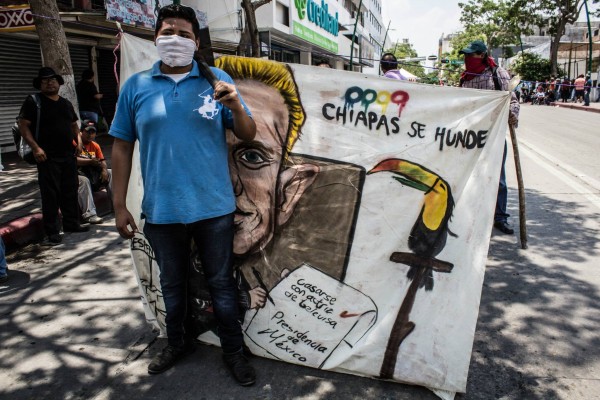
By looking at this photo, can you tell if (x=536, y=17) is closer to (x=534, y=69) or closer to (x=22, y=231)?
(x=534, y=69)

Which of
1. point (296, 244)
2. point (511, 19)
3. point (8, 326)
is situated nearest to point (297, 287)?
point (296, 244)

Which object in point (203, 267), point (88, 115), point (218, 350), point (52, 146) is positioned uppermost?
point (88, 115)

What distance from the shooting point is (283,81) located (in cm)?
250

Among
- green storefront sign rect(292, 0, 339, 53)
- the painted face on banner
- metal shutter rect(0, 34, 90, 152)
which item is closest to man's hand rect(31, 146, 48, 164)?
the painted face on banner

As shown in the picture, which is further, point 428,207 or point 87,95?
point 87,95

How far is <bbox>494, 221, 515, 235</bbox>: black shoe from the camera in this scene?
4.94m

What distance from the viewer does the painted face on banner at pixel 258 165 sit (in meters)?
2.52

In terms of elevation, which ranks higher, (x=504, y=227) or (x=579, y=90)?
(x=579, y=90)

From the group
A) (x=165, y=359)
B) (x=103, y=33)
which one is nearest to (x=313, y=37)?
(x=103, y=33)

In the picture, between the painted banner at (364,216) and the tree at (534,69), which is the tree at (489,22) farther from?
the painted banner at (364,216)

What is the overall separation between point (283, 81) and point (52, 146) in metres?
3.54

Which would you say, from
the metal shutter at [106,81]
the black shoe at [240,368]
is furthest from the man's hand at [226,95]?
the metal shutter at [106,81]

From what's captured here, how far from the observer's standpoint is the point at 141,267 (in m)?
2.90

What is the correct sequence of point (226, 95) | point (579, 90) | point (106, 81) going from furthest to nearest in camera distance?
point (579, 90)
point (106, 81)
point (226, 95)
